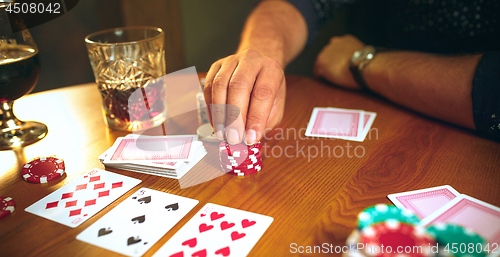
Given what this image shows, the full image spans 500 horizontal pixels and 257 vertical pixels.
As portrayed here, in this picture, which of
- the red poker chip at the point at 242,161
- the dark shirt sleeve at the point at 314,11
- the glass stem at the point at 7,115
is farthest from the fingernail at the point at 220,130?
the dark shirt sleeve at the point at 314,11

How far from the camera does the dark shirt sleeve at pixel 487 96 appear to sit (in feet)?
3.76

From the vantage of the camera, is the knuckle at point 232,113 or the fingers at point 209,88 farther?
the fingers at point 209,88

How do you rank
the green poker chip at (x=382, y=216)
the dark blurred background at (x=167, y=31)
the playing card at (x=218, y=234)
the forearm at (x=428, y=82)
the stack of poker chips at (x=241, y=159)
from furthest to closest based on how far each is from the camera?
the dark blurred background at (x=167, y=31)
the forearm at (x=428, y=82)
the stack of poker chips at (x=241, y=159)
the playing card at (x=218, y=234)
the green poker chip at (x=382, y=216)

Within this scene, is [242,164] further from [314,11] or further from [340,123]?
[314,11]

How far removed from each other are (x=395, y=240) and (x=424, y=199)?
409mm

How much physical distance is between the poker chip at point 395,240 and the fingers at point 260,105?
1.81 ft

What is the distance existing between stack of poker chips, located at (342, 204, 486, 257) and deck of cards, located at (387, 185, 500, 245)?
0.61 ft

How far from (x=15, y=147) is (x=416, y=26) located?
6.47 ft

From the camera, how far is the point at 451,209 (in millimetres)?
825

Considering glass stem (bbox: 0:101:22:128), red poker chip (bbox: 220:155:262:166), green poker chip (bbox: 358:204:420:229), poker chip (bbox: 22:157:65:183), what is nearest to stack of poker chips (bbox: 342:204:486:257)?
green poker chip (bbox: 358:204:420:229)

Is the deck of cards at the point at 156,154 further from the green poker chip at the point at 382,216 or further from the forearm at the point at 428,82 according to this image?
the forearm at the point at 428,82

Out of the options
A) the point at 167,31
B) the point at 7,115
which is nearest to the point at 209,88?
the point at 7,115

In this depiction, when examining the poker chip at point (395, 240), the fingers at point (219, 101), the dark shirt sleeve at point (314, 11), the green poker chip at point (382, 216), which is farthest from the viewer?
the dark shirt sleeve at point (314, 11)

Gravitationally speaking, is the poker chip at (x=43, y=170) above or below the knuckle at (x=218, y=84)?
below
